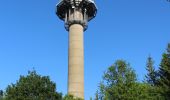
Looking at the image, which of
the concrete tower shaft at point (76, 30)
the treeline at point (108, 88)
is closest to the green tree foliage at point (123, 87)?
the treeline at point (108, 88)

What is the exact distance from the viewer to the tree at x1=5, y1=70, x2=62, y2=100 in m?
58.8

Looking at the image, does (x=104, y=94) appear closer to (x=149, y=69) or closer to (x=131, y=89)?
(x=131, y=89)

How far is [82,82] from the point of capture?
83000mm

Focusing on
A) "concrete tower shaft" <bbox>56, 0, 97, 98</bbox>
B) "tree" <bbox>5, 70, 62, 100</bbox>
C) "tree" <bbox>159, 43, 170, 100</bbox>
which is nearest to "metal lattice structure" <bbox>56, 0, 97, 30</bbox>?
"concrete tower shaft" <bbox>56, 0, 97, 98</bbox>

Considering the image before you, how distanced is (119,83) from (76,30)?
29.2 metres

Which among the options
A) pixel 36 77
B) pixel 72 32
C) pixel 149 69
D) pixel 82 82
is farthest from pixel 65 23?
pixel 36 77

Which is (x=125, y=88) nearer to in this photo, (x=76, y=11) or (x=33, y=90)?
(x=33, y=90)

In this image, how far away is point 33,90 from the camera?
5934 centimetres

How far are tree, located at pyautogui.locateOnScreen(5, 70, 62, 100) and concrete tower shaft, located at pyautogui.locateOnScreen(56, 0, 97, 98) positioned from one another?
62.6 feet

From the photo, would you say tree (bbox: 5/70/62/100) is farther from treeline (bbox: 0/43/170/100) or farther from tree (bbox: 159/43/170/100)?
tree (bbox: 159/43/170/100)

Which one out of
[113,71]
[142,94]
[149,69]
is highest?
[149,69]

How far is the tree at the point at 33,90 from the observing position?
58812 mm

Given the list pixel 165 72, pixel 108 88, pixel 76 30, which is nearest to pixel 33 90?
pixel 108 88

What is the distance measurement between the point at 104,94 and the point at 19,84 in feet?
37.2
